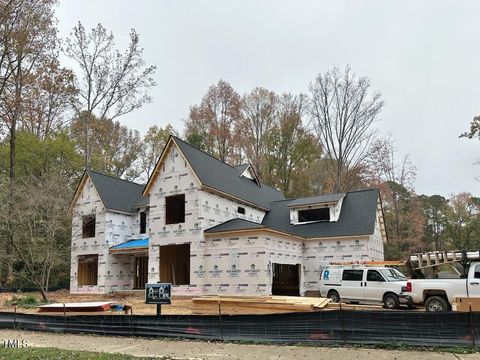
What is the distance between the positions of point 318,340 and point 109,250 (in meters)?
22.8

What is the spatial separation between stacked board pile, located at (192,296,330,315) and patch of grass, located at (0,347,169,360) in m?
5.13

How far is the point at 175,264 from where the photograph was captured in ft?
91.7

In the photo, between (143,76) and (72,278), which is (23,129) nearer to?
(143,76)

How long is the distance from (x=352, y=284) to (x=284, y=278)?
1086 cm

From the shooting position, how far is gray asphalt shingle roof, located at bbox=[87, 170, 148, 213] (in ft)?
104

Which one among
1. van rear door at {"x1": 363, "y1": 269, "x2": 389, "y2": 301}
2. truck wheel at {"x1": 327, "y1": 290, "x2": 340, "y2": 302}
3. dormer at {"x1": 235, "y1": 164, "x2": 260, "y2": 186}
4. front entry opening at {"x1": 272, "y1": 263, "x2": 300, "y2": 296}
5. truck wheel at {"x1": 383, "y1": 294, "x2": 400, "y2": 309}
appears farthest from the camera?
dormer at {"x1": 235, "y1": 164, "x2": 260, "y2": 186}

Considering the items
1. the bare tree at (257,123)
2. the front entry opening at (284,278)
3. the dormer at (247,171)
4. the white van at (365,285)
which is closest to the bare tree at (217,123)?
the bare tree at (257,123)

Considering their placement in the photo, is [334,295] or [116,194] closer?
[334,295]

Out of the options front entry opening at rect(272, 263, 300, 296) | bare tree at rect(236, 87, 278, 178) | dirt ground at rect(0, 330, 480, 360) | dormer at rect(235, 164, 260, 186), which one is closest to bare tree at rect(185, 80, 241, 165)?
bare tree at rect(236, 87, 278, 178)

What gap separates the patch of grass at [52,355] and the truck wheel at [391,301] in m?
11.6

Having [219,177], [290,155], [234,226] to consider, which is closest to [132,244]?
[219,177]

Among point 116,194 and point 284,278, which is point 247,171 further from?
point 116,194

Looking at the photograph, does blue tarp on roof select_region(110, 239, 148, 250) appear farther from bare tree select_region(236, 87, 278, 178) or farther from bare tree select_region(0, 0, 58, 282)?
bare tree select_region(236, 87, 278, 178)

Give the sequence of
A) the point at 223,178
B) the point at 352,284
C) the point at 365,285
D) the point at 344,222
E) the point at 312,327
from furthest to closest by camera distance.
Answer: the point at 223,178
the point at 344,222
the point at 352,284
the point at 365,285
the point at 312,327
